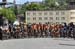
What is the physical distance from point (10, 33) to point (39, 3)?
132252 mm

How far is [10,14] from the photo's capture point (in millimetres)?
153625

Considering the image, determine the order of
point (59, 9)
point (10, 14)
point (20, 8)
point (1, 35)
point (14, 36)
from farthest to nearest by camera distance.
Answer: point (20, 8)
point (10, 14)
point (59, 9)
point (14, 36)
point (1, 35)

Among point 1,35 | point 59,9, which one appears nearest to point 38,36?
point 1,35

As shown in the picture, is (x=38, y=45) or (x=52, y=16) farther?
(x=52, y=16)

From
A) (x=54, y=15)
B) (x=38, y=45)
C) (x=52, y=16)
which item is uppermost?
(x=38, y=45)

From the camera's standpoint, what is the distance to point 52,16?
484ft

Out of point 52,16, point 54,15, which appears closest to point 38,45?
point 54,15

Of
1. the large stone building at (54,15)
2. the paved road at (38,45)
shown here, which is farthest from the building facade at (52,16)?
the paved road at (38,45)

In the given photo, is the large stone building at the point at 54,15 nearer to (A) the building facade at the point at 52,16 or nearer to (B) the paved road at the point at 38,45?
(A) the building facade at the point at 52,16

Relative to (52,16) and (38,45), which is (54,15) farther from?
(38,45)

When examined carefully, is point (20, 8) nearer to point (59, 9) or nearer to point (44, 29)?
point (59, 9)

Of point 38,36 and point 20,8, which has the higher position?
point 38,36

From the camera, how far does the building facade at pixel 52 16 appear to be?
141675mm

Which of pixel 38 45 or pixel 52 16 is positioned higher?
pixel 38 45
